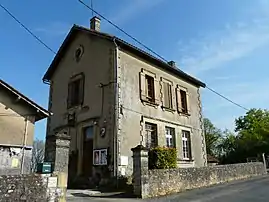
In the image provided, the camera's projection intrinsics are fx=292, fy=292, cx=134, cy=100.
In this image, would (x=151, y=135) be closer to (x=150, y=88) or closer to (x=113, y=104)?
(x=150, y=88)

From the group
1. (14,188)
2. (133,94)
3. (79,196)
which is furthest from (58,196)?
(133,94)

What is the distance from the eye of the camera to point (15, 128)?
10859mm

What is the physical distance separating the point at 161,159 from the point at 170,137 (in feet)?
13.0

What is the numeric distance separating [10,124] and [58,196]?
3861 mm

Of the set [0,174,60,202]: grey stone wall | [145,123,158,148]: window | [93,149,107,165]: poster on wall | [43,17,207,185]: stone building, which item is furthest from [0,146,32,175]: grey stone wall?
[145,123,158,148]: window

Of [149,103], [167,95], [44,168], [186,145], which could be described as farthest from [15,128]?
[186,145]

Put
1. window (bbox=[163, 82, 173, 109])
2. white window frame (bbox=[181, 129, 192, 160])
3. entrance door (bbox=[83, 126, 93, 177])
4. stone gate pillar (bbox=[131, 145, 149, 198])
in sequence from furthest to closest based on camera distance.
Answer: white window frame (bbox=[181, 129, 192, 160]), window (bbox=[163, 82, 173, 109]), entrance door (bbox=[83, 126, 93, 177]), stone gate pillar (bbox=[131, 145, 149, 198])

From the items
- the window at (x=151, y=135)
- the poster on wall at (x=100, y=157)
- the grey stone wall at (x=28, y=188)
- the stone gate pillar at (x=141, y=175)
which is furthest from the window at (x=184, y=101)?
the grey stone wall at (x=28, y=188)

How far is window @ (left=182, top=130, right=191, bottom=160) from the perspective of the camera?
18.0 metres

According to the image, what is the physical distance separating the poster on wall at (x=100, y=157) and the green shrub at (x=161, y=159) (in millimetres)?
2128

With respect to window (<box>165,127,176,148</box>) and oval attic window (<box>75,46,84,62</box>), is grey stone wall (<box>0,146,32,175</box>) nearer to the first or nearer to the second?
oval attic window (<box>75,46,84,62</box>)

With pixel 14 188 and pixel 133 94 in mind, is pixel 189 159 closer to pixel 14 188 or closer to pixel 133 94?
pixel 133 94

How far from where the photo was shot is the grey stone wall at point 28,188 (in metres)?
7.29

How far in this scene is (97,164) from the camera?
542 inches
